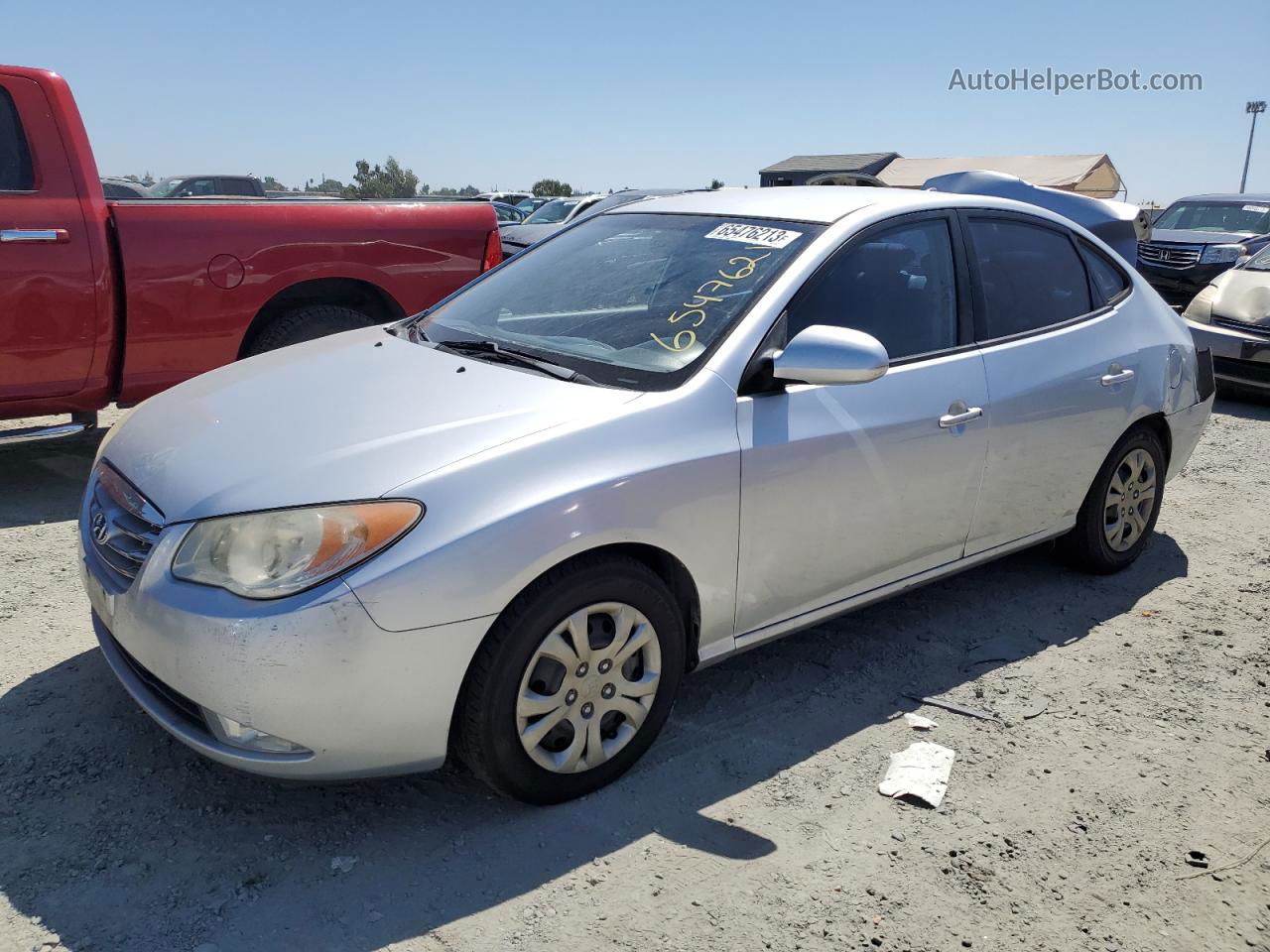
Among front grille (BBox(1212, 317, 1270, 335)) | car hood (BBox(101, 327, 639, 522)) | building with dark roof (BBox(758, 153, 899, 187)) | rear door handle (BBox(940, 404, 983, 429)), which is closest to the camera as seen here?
car hood (BBox(101, 327, 639, 522))

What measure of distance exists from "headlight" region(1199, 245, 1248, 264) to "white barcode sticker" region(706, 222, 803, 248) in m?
12.2

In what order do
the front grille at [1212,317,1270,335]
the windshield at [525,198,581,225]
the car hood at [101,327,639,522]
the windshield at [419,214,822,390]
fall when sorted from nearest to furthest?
the car hood at [101,327,639,522] → the windshield at [419,214,822,390] → the front grille at [1212,317,1270,335] → the windshield at [525,198,581,225]

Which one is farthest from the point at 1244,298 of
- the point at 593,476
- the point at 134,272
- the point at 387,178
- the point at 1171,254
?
the point at 387,178

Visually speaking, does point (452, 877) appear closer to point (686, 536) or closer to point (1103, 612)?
point (686, 536)

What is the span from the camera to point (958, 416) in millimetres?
3572

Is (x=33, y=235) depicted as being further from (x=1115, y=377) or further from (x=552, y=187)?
(x=552, y=187)

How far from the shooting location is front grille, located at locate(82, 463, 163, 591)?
2.67 m

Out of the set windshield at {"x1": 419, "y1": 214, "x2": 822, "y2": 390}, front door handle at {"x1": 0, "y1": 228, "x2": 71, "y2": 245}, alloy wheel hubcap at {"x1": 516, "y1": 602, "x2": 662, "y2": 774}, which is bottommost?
alloy wheel hubcap at {"x1": 516, "y1": 602, "x2": 662, "y2": 774}

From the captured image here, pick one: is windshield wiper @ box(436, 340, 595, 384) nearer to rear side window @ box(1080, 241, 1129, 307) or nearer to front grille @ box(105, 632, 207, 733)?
front grille @ box(105, 632, 207, 733)

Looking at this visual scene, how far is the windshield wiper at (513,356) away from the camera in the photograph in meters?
3.05

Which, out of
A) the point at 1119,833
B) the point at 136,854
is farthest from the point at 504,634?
the point at 1119,833

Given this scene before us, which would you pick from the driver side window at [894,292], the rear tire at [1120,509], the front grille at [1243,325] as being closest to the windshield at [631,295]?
the driver side window at [894,292]

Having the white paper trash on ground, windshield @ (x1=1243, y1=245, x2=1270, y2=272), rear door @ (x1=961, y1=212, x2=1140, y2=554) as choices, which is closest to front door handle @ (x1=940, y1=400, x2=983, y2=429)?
rear door @ (x1=961, y1=212, x2=1140, y2=554)

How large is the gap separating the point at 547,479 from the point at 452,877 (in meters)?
1.03
